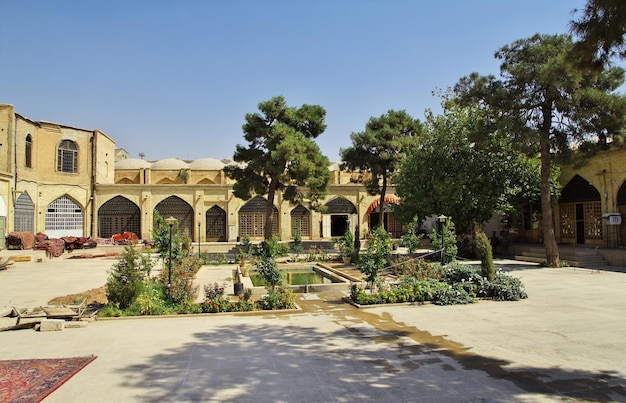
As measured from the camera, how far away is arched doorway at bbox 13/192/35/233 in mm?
27719

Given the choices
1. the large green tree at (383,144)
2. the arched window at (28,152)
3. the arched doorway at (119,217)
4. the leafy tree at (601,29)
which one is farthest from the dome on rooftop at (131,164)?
the leafy tree at (601,29)

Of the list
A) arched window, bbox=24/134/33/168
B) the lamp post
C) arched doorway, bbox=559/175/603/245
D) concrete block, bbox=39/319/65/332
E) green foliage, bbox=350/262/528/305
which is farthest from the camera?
arched window, bbox=24/134/33/168

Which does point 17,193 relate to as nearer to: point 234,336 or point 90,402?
point 234,336

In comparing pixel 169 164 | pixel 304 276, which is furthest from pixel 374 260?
pixel 169 164

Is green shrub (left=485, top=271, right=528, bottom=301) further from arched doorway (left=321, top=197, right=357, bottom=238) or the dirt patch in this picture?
arched doorway (left=321, top=197, right=357, bottom=238)

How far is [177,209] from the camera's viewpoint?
110ft

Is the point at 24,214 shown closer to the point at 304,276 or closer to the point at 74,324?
the point at 304,276

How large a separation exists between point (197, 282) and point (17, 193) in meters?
18.9

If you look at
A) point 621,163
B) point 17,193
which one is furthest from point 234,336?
point 17,193

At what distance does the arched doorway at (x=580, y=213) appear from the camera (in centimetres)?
2152

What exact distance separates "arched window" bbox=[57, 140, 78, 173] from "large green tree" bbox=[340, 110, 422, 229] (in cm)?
1998

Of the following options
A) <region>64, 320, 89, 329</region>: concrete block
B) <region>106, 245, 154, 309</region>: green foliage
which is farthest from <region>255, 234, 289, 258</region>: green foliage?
<region>64, 320, 89, 329</region>: concrete block

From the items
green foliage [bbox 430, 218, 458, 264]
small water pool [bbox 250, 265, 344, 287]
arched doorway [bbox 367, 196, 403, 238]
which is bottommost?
small water pool [bbox 250, 265, 344, 287]

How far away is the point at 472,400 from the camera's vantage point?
4.82 metres
